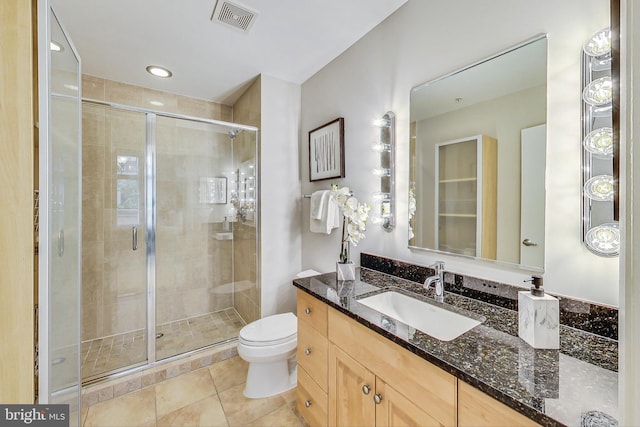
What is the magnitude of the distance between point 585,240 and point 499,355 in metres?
0.51

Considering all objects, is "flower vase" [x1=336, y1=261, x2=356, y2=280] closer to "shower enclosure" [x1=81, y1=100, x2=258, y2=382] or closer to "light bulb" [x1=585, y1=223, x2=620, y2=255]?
"light bulb" [x1=585, y1=223, x2=620, y2=255]

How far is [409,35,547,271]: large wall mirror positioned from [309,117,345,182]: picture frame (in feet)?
1.93

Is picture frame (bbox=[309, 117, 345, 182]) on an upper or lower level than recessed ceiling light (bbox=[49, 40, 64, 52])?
lower

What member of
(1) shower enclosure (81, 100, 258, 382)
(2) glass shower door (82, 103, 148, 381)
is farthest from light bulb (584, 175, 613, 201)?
(2) glass shower door (82, 103, 148, 381)

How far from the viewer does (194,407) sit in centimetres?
165

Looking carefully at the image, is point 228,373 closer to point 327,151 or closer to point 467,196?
point 327,151

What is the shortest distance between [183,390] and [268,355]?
71cm

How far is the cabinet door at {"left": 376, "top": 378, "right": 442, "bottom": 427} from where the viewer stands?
0.81 metres

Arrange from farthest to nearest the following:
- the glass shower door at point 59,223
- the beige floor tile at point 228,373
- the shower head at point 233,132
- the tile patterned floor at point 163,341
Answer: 1. the shower head at point 233,132
2. the tile patterned floor at point 163,341
3. the beige floor tile at point 228,373
4. the glass shower door at point 59,223

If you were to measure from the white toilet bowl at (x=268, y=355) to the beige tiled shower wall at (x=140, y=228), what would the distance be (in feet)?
3.65

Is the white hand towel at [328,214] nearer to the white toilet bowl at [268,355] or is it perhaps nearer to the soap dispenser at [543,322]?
the white toilet bowl at [268,355]

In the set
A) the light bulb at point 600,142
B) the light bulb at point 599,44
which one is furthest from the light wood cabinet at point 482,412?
the light bulb at point 599,44

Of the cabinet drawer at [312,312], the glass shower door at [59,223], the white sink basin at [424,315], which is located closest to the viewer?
the glass shower door at [59,223]

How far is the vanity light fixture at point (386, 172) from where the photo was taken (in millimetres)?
1596
